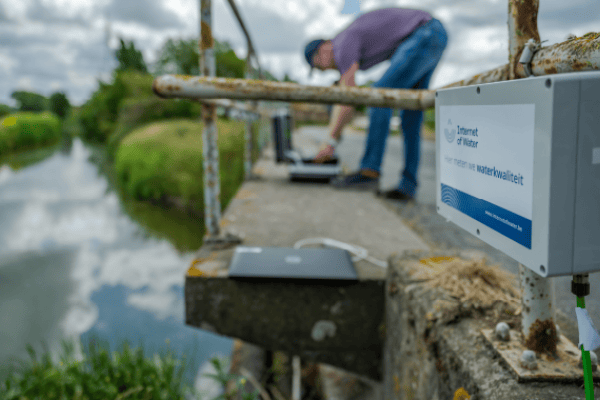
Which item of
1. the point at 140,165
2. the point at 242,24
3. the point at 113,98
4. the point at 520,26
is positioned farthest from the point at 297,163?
the point at 113,98

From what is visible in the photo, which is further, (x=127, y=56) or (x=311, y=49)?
(x=127, y=56)

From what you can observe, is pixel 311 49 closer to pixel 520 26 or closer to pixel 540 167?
pixel 520 26

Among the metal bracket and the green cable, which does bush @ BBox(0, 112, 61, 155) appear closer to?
the metal bracket

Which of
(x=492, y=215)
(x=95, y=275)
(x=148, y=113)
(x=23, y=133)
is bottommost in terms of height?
(x=95, y=275)

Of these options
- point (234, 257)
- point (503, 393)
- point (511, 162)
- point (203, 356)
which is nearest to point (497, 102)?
point (511, 162)

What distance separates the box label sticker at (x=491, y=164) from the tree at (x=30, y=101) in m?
78.6

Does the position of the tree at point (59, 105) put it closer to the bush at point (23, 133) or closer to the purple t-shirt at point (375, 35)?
the bush at point (23, 133)

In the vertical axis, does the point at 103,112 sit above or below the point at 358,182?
above

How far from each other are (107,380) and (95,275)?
7.11 metres

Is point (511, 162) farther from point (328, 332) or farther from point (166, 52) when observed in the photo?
point (166, 52)

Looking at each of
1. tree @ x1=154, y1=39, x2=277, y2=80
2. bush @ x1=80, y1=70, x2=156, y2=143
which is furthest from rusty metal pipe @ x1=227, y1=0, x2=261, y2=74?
bush @ x1=80, y1=70, x2=156, y2=143

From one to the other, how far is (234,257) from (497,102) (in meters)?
1.15

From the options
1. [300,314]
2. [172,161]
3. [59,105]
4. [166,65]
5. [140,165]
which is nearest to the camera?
[300,314]

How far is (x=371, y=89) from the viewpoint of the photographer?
1302mm
